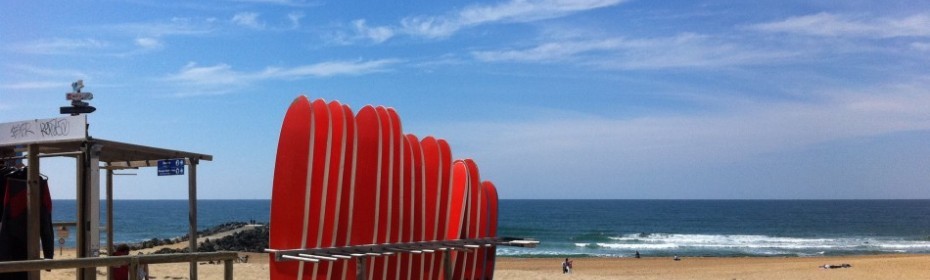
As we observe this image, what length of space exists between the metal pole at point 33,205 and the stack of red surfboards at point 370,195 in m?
1.71

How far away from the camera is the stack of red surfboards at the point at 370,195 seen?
679cm

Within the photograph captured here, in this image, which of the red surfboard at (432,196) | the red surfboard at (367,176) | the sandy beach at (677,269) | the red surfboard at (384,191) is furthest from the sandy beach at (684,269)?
the red surfboard at (367,176)

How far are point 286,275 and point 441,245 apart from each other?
7.03ft

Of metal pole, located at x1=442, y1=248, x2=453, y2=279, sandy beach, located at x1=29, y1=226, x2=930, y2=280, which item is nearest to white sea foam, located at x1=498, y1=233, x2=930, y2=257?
sandy beach, located at x1=29, y1=226, x2=930, y2=280

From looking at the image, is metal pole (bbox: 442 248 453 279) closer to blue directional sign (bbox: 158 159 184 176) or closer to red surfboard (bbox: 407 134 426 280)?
red surfboard (bbox: 407 134 426 280)

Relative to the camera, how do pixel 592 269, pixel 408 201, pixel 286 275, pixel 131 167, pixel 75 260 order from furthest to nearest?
pixel 592 269, pixel 131 167, pixel 408 201, pixel 286 275, pixel 75 260

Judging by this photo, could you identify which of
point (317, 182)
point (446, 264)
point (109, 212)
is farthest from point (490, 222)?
point (109, 212)

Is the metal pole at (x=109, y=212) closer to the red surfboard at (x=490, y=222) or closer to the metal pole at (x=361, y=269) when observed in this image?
the metal pole at (x=361, y=269)

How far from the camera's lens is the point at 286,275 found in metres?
6.80

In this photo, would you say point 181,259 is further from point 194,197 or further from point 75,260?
point 194,197

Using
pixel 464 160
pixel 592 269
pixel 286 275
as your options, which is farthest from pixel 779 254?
pixel 286 275

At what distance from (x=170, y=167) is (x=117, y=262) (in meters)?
2.11

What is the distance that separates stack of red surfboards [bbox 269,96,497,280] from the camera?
679 centimetres

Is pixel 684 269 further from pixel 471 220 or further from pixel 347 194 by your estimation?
pixel 347 194
